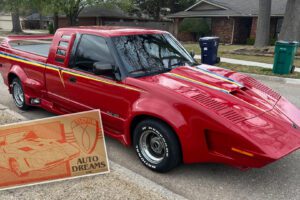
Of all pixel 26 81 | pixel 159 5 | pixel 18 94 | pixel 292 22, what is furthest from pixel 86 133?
pixel 159 5

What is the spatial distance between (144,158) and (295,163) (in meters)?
2.01

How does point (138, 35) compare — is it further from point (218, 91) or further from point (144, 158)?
point (144, 158)

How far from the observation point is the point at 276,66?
10547mm

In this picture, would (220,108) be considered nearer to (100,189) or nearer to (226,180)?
(226,180)

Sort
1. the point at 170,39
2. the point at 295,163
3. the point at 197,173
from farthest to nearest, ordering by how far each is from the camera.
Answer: the point at 170,39, the point at 295,163, the point at 197,173

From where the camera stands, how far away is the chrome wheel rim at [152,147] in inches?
141

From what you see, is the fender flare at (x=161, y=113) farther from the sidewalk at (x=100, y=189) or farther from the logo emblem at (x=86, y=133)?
the sidewalk at (x=100, y=189)

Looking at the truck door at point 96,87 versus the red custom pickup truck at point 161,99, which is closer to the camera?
the red custom pickup truck at point 161,99

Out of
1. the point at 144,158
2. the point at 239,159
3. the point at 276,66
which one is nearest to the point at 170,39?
the point at 144,158

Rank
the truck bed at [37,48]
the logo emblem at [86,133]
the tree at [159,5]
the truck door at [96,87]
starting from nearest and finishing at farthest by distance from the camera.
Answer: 1. the logo emblem at [86,133]
2. the truck door at [96,87]
3. the truck bed at [37,48]
4. the tree at [159,5]

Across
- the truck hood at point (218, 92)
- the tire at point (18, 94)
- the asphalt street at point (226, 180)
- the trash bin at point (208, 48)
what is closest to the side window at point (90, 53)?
the truck hood at point (218, 92)

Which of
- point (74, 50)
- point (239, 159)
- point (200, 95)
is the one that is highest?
point (74, 50)

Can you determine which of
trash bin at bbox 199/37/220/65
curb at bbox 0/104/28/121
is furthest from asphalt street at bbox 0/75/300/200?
trash bin at bbox 199/37/220/65

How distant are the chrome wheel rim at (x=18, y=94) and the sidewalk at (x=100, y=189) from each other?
310 cm
